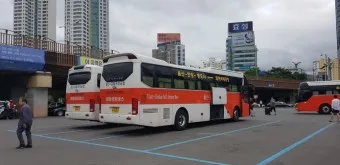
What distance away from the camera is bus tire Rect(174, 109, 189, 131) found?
56.6 feet

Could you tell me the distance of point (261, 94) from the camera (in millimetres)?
92000

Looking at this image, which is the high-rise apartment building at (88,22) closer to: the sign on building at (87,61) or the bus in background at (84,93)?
the sign on building at (87,61)

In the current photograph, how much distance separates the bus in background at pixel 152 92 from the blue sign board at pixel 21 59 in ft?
45.5

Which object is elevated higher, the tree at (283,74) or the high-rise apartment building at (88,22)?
the high-rise apartment building at (88,22)

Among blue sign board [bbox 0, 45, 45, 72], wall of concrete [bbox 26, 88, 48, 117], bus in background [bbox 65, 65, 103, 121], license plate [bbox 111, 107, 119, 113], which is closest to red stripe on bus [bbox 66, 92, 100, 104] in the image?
bus in background [bbox 65, 65, 103, 121]

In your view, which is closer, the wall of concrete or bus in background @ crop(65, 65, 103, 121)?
bus in background @ crop(65, 65, 103, 121)

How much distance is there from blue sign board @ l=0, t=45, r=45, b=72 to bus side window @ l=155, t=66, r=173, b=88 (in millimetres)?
15569

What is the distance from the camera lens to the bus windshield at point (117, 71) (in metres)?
15.5

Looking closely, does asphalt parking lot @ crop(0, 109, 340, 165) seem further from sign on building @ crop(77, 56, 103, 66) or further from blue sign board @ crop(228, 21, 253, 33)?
blue sign board @ crop(228, 21, 253, 33)

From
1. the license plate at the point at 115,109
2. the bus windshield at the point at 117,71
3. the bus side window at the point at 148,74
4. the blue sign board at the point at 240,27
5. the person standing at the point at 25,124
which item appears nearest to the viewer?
the person standing at the point at 25,124

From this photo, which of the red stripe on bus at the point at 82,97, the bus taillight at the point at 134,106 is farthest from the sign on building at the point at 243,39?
the bus taillight at the point at 134,106

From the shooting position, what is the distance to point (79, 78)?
19625 mm

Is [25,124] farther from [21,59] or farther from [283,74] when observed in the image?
[283,74]

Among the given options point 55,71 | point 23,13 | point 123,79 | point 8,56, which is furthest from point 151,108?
point 23,13
